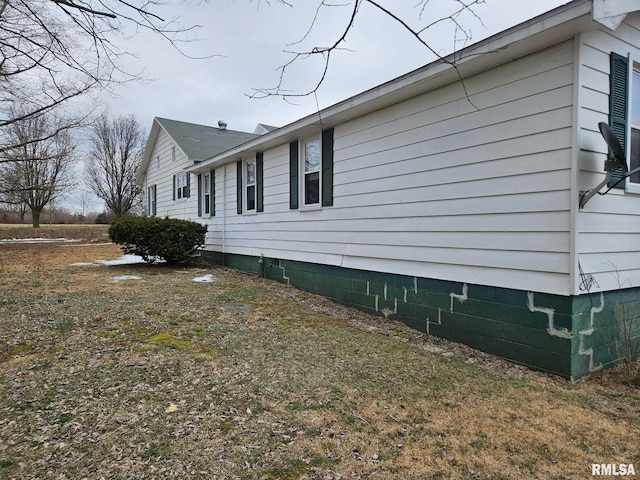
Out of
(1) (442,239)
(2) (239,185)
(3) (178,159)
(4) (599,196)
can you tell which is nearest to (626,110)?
(4) (599,196)

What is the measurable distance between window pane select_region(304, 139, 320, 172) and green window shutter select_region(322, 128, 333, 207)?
0.88 feet

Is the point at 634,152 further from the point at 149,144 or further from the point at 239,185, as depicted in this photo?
the point at 149,144

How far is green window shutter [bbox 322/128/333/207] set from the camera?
6.82 metres

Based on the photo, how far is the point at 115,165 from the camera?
91.2 ft

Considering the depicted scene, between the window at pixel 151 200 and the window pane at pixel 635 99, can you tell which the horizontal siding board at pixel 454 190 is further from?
the window at pixel 151 200

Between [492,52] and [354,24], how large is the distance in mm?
1520

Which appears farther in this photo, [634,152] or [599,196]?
[634,152]

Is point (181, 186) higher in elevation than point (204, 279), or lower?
higher

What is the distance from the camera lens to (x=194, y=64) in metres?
4.18

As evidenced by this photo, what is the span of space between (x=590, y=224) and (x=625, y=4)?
6.48 feet

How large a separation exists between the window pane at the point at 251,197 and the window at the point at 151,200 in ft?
28.8

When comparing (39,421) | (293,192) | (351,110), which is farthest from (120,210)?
(39,421)

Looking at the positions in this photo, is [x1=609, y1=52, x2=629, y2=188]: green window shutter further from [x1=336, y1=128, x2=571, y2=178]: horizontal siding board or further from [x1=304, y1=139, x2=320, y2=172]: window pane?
[x1=304, y1=139, x2=320, y2=172]: window pane

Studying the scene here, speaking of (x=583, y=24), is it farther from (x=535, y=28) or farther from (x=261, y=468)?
(x=261, y=468)
